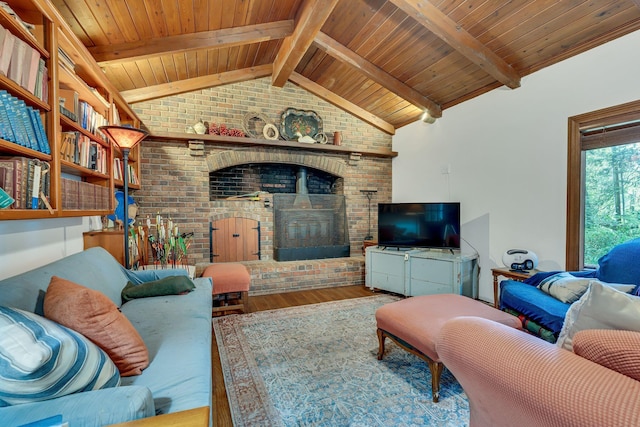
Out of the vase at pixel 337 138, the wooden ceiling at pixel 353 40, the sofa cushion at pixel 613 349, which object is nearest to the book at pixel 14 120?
the wooden ceiling at pixel 353 40

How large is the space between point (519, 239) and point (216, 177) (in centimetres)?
374

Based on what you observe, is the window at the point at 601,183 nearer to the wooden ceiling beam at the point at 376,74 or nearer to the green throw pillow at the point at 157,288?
the wooden ceiling beam at the point at 376,74

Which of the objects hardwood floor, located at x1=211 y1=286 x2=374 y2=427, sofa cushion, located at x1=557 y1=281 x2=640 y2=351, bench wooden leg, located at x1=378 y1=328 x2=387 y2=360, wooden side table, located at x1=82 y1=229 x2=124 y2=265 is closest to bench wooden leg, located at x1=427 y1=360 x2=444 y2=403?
bench wooden leg, located at x1=378 y1=328 x2=387 y2=360

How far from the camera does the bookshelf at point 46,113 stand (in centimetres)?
133

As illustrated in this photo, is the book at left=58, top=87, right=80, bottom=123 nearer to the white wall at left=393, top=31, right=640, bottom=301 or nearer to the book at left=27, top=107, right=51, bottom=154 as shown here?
the book at left=27, top=107, right=51, bottom=154

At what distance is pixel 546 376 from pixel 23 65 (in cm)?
238

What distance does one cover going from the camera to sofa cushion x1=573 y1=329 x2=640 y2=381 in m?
0.72

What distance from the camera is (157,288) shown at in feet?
7.05

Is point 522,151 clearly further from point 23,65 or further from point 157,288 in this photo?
point 23,65

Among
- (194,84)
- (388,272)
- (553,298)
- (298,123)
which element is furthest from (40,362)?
(298,123)

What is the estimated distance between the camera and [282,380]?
1.85 m

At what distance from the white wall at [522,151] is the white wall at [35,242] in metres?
3.89

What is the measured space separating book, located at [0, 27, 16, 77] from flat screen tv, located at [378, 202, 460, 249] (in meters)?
3.44

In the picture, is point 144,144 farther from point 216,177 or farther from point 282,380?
point 282,380
